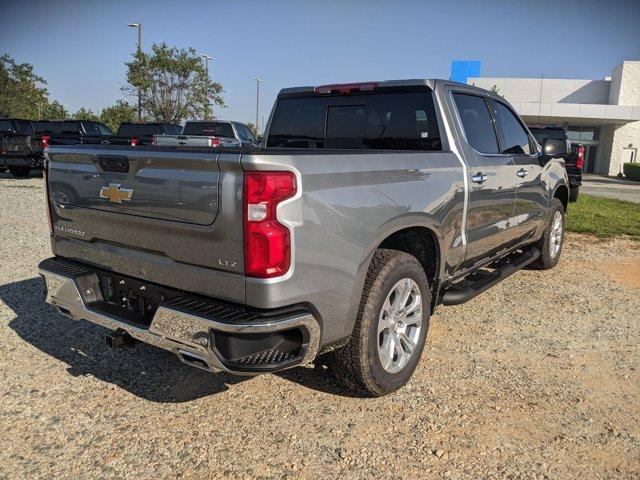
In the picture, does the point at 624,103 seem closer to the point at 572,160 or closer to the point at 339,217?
the point at 572,160

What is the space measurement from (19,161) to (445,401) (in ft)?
52.4

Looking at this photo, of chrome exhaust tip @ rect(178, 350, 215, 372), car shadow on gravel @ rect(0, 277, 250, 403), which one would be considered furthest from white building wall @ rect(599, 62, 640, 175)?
chrome exhaust tip @ rect(178, 350, 215, 372)

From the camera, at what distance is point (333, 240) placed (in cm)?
261

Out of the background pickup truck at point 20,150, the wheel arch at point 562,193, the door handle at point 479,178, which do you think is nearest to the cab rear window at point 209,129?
the background pickup truck at point 20,150

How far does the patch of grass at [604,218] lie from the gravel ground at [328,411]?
528 centimetres

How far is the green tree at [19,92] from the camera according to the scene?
1431 inches

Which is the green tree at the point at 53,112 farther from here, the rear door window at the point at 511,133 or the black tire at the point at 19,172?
the rear door window at the point at 511,133

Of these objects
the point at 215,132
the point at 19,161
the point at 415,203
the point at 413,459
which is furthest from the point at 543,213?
the point at 19,161

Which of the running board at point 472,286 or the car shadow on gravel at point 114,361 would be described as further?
the running board at point 472,286

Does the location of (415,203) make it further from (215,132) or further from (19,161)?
(19,161)

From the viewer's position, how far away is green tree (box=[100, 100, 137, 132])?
3503 cm

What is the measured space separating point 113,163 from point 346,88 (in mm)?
2088

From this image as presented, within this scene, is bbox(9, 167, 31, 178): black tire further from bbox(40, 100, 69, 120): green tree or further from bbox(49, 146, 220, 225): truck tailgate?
bbox(40, 100, 69, 120): green tree

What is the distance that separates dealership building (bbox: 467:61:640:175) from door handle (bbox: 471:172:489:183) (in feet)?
110
